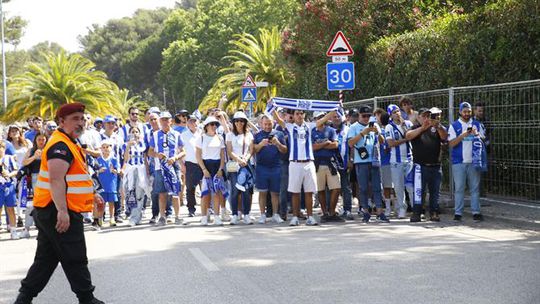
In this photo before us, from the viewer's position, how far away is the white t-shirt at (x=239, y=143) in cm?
1559

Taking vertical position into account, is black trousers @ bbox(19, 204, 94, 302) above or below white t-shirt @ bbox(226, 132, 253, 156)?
below

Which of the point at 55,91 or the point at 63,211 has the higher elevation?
the point at 55,91

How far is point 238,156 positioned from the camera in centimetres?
1554

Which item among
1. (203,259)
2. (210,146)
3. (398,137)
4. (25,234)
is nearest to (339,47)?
(398,137)

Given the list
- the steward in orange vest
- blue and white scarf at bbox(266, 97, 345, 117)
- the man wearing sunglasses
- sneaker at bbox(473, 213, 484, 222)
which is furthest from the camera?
the man wearing sunglasses

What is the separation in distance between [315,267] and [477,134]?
573 centimetres

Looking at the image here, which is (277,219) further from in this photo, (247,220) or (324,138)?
(324,138)

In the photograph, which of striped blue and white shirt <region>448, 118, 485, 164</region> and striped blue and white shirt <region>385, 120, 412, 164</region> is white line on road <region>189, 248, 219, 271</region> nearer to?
striped blue and white shirt <region>385, 120, 412, 164</region>

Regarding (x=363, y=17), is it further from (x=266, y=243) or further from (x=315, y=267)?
(x=315, y=267)

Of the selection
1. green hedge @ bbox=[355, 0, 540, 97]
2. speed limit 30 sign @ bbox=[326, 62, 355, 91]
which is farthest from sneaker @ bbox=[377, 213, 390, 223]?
speed limit 30 sign @ bbox=[326, 62, 355, 91]

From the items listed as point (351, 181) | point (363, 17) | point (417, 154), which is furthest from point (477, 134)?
point (363, 17)

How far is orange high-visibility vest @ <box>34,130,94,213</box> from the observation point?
7.84 meters

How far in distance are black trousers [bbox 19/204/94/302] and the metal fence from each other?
892cm

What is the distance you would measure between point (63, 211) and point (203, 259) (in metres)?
3.35
